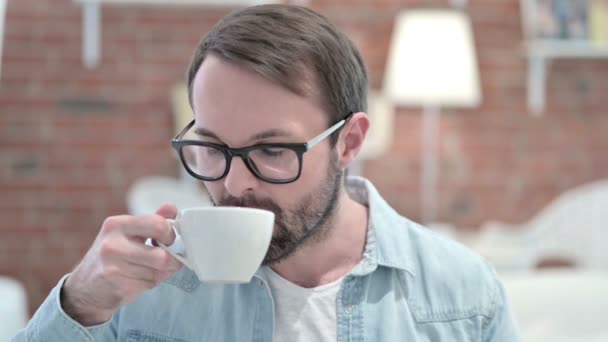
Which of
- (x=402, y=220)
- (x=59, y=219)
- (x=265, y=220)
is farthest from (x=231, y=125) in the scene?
(x=59, y=219)

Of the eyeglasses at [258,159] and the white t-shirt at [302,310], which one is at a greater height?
the eyeglasses at [258,159]

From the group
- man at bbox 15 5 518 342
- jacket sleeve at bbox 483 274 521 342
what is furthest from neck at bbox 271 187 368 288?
jacket sleeve at bbox 483 274 521 342

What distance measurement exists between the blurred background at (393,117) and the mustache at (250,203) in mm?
2083

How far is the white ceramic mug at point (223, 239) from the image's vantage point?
96cm

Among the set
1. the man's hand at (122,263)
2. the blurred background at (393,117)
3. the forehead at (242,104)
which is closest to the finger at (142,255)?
the man's hand at (122,263)

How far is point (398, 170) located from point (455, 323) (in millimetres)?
2394

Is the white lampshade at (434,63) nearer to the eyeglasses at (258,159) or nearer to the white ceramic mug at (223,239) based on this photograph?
the eyeglasses at (258,159)

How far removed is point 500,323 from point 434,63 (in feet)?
6.83

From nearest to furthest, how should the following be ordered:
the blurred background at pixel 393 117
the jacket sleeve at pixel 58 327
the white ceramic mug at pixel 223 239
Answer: the white ceramic mug at pixel 223 239, the jacket sleeve at pixel 58 327, the blurred background at pixel 393 117

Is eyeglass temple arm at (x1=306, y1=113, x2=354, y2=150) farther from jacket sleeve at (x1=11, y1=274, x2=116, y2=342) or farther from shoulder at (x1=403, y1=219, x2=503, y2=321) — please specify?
jacket sleeve at (x1=11, y1=274, x2=116, y2=342)

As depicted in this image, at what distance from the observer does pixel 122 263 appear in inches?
39.4

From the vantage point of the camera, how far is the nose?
116cm

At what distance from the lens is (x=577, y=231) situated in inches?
138

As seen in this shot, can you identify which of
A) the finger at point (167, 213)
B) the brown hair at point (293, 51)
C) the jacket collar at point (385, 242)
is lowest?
the jacket collar at point (385, 242)
